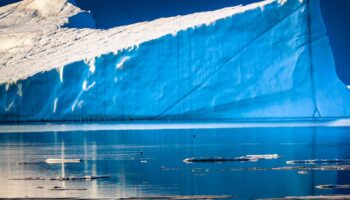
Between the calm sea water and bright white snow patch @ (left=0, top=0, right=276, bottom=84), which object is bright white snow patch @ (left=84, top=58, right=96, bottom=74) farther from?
the calm sea water

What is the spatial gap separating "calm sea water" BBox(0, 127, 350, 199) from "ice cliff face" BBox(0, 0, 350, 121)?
0.99 meters

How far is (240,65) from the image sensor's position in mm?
27688

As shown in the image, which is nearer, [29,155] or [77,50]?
[29,155]

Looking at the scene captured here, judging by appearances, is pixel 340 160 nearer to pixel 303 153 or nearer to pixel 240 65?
pixel 303 153

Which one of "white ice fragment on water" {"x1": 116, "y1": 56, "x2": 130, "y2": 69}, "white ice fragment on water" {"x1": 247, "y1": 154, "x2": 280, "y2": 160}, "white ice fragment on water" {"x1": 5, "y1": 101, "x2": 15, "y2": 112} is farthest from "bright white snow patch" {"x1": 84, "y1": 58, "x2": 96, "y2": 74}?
"white ice fragment on water" {"x1": 247, "y1": 154, "x2": 280, "y2": 160}


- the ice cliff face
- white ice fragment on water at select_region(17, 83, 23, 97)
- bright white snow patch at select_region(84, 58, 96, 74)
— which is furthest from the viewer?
white ice fragment on water at select_region(17, 83, 23, 97)

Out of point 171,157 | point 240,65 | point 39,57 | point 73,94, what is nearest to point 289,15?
point 240,65

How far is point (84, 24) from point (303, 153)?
19.6m

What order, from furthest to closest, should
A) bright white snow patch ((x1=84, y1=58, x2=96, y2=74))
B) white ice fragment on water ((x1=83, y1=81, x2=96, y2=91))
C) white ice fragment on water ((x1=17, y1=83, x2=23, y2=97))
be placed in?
white ice fragment on water ((x1=17, y1=83, x2=23, y2=97)) → bright white snow patch ((x1=84, y1=58, x2=96, y2=74)) → white ice fragment on water ((x1=83, y1=81, x2=96, y2=91))

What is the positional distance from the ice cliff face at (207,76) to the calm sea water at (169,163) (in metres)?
0.99

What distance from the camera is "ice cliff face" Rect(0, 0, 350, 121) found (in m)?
27.7

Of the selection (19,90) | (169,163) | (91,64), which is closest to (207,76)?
(91,64)

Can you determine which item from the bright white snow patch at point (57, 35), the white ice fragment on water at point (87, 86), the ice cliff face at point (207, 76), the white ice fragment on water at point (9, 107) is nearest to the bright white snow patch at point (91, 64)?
the ice cliff face at point (207, 76)

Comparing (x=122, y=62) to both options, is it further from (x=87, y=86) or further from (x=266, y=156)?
(x=266, y=156)
